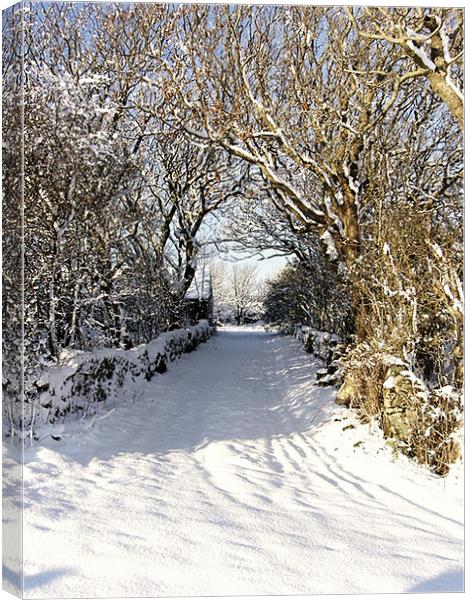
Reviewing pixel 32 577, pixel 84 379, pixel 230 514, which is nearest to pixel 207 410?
pixel 84 379

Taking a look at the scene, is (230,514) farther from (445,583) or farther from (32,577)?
(445,583)

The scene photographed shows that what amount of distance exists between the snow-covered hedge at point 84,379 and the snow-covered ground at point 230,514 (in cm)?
26

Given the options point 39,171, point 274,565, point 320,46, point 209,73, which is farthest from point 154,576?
point 320,46

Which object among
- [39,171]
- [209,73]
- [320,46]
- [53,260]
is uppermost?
[320,46]

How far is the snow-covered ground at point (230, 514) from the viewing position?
2172mm

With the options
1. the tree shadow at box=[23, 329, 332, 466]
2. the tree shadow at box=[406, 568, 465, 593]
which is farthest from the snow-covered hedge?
the tree shadow at box=[406, 568, 465, 593]

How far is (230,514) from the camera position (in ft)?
8.29

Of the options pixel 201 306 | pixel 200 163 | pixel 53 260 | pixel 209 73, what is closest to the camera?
pixel 53 260

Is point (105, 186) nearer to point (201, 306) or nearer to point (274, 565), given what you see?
point (274, 565)

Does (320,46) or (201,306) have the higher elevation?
(320,46)

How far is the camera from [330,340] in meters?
6.82

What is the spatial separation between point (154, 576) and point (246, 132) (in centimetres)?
369

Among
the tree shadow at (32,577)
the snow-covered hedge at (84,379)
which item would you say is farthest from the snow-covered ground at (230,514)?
the snow-covered hedge at (84,379)

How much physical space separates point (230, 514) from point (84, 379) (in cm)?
222
